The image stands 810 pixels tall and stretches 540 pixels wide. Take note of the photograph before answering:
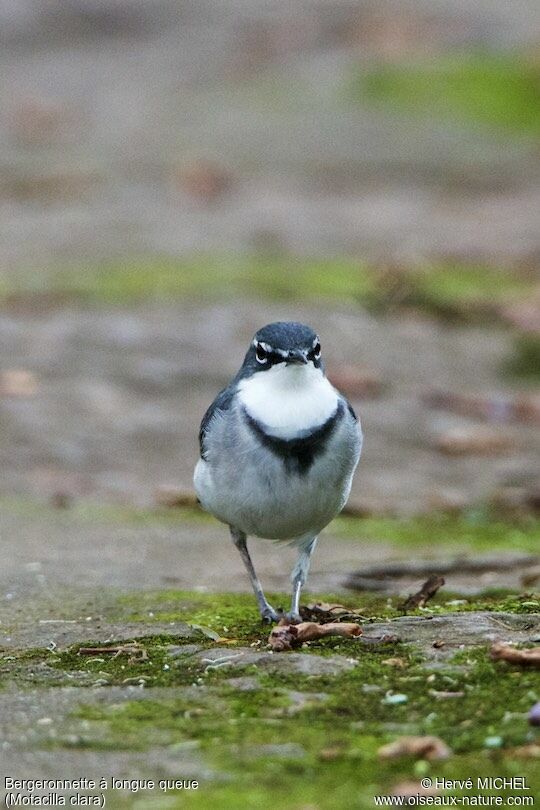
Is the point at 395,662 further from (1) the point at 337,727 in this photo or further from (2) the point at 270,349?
(2) the point at 270,349

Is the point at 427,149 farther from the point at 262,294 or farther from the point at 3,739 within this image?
the point at 3,739

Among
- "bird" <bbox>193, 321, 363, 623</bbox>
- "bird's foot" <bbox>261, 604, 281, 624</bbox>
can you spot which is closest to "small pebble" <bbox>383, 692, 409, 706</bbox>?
"bird" <bbox>193, 321, 363, 623</bbox>

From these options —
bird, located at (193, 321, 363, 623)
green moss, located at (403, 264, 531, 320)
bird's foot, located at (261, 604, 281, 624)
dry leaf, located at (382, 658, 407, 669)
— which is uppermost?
bird, located at (193, 321, 363, 623)

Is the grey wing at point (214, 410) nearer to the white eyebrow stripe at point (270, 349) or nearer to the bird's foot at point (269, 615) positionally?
the white eyebrow stripe at point (270, 349)

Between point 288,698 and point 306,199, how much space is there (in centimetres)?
1370

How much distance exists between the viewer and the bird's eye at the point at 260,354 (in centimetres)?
627

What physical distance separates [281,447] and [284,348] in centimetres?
42

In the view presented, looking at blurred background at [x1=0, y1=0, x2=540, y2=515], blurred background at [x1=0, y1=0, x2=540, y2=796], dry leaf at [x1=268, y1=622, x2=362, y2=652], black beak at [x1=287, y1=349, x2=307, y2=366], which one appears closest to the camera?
blurred background at [x1=0, y1=0, x2=540, y2=796]

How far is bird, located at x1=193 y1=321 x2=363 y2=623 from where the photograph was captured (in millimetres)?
6016

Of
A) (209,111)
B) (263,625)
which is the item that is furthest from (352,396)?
(209,111)

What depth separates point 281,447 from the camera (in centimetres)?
600

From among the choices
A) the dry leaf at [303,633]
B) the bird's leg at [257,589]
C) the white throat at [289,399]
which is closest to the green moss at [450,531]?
the bird's leg at [257,589]

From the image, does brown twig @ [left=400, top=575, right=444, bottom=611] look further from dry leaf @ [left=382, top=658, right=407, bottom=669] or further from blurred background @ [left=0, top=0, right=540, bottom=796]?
dry leaf @ [left=382, top=658, right=407, bottom=669]

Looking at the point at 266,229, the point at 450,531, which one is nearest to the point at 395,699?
the point at 450,531
